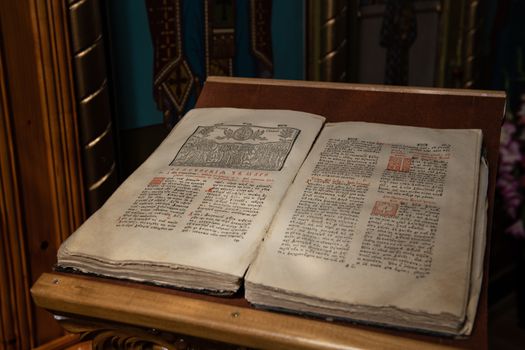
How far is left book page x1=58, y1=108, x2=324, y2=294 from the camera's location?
0.96m

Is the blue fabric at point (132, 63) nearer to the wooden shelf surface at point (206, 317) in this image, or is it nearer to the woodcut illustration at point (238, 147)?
the woodcut illustration at point (238, 147)

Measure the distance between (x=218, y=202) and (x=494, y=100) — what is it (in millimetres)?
552

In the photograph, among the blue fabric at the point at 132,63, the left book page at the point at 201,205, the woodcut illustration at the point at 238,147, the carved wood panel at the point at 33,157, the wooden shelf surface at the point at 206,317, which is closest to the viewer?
the wooden shelf surface at the point at 206,317

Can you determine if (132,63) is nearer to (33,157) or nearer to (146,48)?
(146,48)

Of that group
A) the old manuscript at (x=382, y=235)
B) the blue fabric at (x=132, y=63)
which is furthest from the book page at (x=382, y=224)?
the blue fabric at (x=132, y=63)

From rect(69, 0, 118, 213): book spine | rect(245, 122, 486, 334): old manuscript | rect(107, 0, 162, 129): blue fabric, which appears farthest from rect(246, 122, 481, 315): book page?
rect(107, 0, 162, 129): blue fabric

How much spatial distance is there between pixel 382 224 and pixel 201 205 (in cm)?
30

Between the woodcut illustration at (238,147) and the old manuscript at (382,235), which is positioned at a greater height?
the woodcut illustration at (238,147)

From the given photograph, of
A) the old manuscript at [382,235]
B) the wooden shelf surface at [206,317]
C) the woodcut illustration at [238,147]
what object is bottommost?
the wooden shelf surface at [206,317]

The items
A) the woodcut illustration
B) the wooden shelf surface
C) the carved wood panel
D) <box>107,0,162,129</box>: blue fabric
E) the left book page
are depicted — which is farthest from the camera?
<box>107,0,162,129</box>: blue fabric

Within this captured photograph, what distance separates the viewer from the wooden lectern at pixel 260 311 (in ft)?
2.81

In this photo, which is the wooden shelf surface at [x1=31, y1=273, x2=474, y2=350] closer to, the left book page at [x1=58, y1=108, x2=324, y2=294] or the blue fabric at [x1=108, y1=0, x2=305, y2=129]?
the left book page at [x1=58, y1=108, x2=324, y2=294]

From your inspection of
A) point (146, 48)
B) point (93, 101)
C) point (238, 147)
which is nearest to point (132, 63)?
Answer: point (146, 48)

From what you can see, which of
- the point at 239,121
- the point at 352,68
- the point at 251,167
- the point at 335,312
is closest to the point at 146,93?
the point at 239,121
